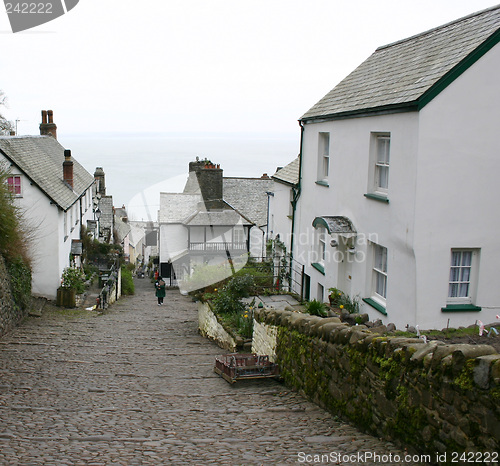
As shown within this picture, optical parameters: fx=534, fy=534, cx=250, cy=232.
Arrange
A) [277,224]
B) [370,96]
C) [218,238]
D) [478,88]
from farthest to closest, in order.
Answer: [218,238]
[277,224]
[370,96]
[478,88]

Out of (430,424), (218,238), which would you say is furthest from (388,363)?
(218,238)

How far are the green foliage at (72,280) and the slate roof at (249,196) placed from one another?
52.9 feet

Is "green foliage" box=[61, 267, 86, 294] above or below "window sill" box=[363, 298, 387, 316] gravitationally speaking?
below

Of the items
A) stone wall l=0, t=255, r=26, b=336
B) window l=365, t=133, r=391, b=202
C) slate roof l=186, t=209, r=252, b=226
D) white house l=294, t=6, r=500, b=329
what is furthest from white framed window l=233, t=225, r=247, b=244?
window l=365, t=133, r=391, b=202

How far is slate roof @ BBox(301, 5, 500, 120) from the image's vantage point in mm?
9664

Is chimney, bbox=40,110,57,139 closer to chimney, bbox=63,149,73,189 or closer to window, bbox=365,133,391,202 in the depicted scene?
chimney, bbox=63,149,73,189

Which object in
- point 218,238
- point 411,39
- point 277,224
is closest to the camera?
point 411,39

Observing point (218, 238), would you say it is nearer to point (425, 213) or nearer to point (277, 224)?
point (277, 224)

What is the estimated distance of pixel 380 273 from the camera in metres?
12.0

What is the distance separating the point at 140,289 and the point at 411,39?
30729 millimetres

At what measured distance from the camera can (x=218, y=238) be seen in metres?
39.0

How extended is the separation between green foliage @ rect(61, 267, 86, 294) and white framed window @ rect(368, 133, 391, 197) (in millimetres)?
15576

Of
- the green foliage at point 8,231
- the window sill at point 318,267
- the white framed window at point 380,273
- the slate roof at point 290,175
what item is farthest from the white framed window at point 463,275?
the green foliage at point 8,231

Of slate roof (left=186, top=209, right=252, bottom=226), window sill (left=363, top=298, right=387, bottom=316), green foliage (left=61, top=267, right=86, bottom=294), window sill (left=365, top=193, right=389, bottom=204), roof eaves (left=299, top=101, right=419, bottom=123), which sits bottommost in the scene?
green foliage (left=61, top=267, right=86, bottom=294)
